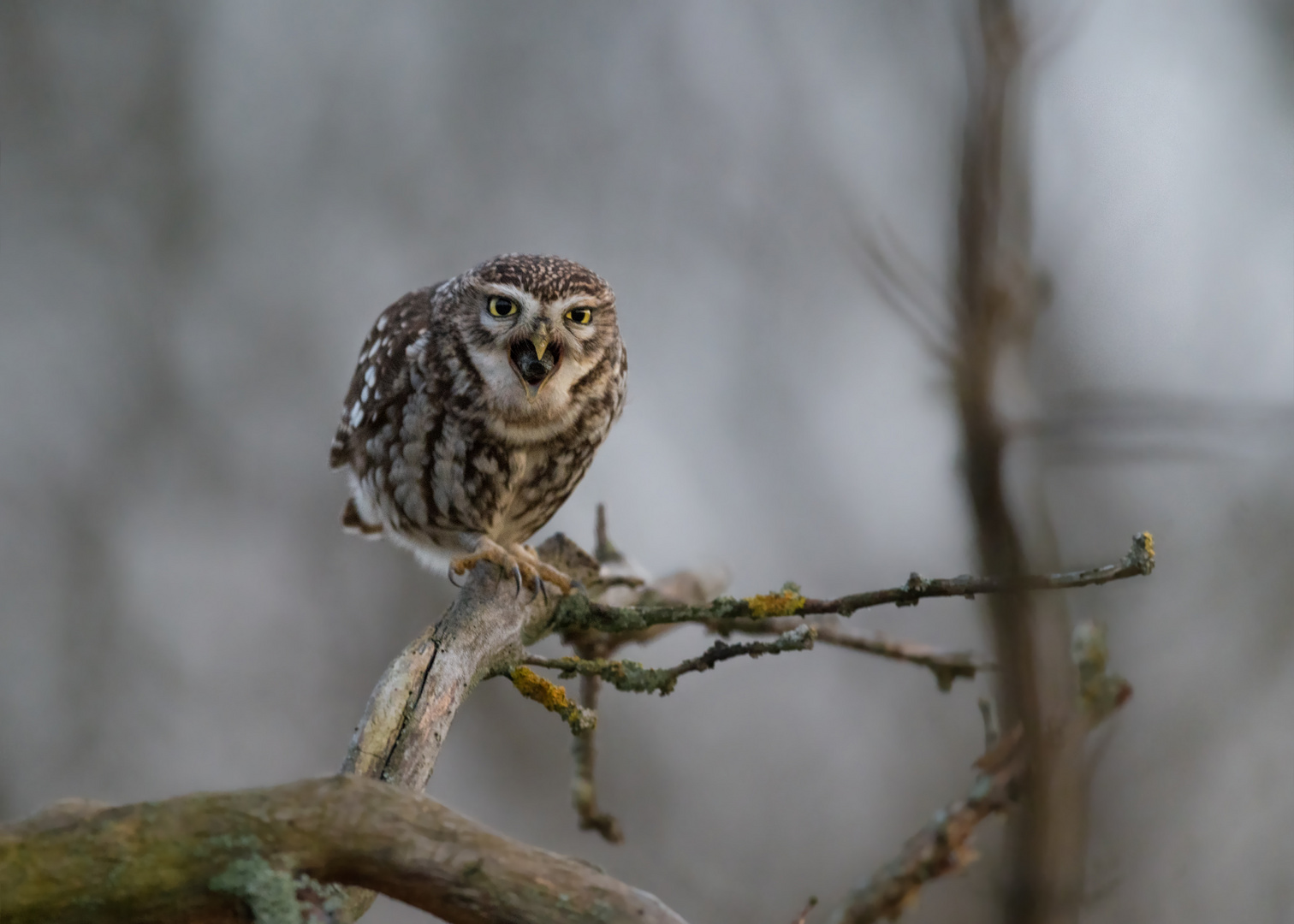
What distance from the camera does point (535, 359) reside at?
2.84 m

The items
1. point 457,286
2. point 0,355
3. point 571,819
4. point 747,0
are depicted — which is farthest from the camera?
point 747,0

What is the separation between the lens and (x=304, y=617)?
5.75 metres

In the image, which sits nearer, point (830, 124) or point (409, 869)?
point (409, 869)

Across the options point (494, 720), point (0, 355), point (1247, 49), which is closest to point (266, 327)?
point (0, 355)

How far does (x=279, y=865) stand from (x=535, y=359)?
1.92m

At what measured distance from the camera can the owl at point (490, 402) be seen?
287cm

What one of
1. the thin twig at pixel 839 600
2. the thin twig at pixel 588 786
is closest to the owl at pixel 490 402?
the thin twig at pixel 839 600

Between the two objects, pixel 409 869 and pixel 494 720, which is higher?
pixel 494 720

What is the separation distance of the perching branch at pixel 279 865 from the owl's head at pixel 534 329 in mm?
1845

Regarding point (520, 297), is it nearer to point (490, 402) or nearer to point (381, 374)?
point (490, 402)

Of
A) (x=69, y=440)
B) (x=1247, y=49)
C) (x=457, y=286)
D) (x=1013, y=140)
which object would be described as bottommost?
(x=1013, y=140)

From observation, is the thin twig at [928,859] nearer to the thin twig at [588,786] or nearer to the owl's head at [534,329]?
the thin twig at [588,786]

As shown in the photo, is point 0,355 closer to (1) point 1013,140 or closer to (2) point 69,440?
(2) point 69,440

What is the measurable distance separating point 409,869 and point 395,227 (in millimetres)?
5476
